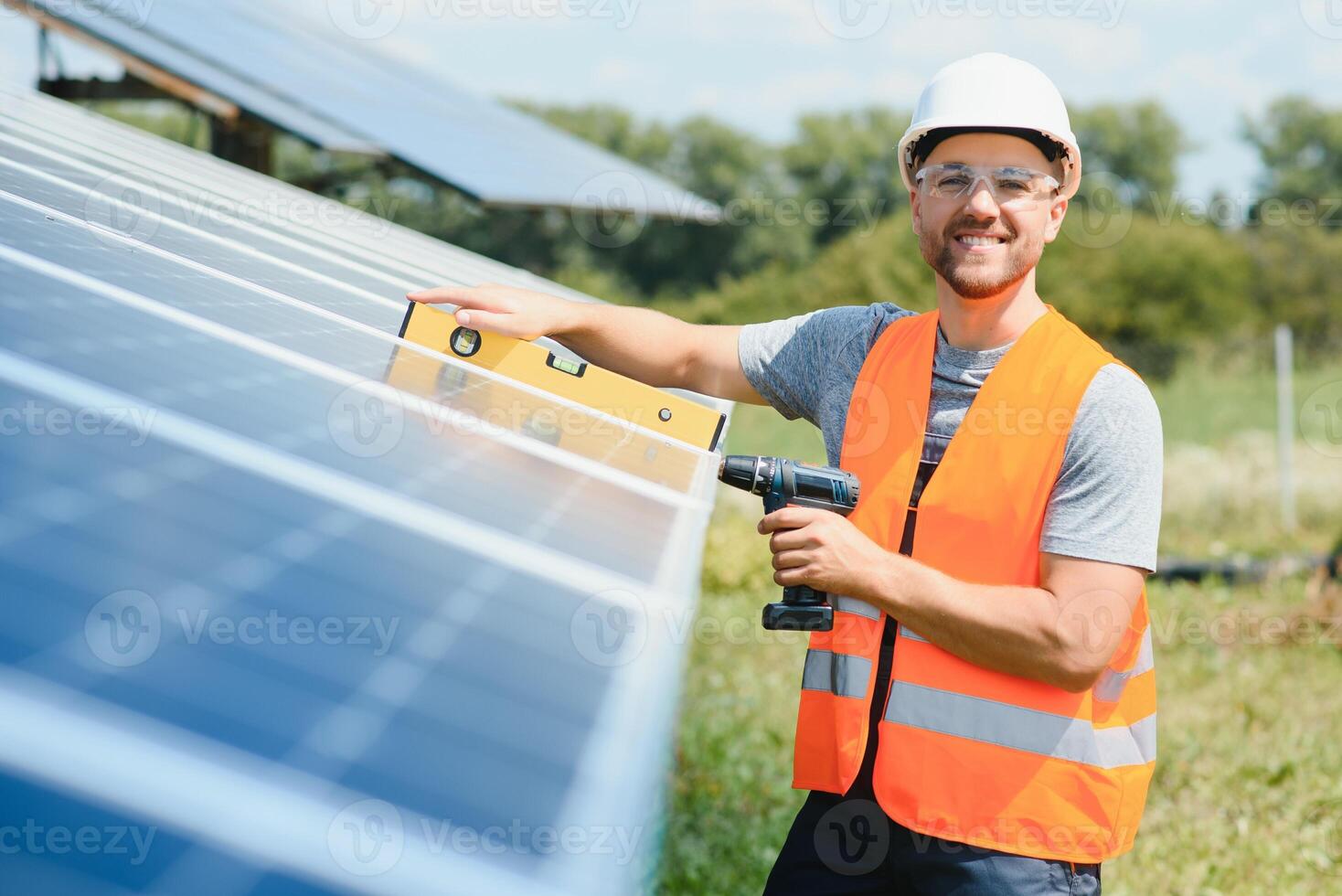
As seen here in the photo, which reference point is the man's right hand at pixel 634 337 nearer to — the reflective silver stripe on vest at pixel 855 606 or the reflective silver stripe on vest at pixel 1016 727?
the reflective silver stripe on vest at pixel 855 606

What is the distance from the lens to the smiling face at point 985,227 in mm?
2977

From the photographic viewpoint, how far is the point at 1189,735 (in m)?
7.48

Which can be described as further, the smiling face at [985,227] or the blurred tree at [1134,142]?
the blurred tree at [1134,142]

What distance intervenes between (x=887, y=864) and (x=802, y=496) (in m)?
0.92

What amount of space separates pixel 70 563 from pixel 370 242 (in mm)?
5042

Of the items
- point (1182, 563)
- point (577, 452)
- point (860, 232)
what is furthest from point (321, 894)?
point (860, 232)

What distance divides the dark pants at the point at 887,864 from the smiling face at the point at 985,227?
52.1 inches

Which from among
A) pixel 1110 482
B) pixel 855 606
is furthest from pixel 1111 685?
pixel 855 606

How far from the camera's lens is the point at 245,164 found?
13.9 metres

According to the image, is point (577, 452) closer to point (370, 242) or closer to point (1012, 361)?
point (1012, 361)

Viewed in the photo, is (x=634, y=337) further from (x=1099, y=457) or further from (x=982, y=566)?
(x=1099, y=457)

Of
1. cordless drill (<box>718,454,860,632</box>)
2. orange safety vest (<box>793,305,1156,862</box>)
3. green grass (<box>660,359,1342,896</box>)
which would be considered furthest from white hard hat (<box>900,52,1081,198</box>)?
green grass (<box>660,359,1342,896</box>)

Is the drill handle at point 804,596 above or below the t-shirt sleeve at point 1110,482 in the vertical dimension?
below

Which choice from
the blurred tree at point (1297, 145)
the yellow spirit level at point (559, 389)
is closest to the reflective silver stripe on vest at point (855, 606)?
the yellow spirit level at point (559, 389)
